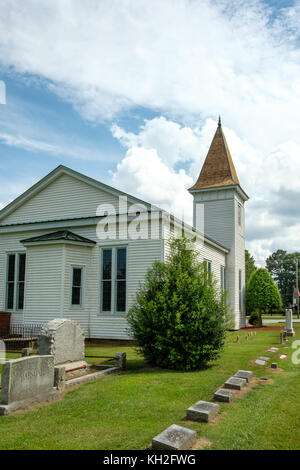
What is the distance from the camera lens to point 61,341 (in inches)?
383

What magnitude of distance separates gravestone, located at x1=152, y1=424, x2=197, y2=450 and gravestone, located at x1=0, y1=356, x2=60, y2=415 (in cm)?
318

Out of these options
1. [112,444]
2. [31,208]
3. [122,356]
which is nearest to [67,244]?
[31,208]

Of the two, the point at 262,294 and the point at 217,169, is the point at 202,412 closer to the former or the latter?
the point at 217,169

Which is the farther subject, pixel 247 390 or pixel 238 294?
pixel 238 294

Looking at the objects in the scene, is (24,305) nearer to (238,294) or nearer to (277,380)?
(277,380)

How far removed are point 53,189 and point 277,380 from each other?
14.3m

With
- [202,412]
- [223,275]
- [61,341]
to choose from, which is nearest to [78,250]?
[61,341]

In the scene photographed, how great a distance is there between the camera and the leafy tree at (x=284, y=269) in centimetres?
9819

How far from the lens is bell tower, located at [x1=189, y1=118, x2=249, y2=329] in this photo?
26.7 meters

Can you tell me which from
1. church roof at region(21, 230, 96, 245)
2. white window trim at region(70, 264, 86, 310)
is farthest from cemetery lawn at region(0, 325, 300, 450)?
church roof at region(21, 230, 96, 245)

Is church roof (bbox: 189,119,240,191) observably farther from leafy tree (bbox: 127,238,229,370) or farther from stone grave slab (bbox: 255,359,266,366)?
leafy tree (bbox: 127,238,229,370)

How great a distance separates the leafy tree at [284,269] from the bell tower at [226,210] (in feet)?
227

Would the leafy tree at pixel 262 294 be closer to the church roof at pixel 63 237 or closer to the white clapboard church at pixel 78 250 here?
the white clapboard church at pixel 78 250
